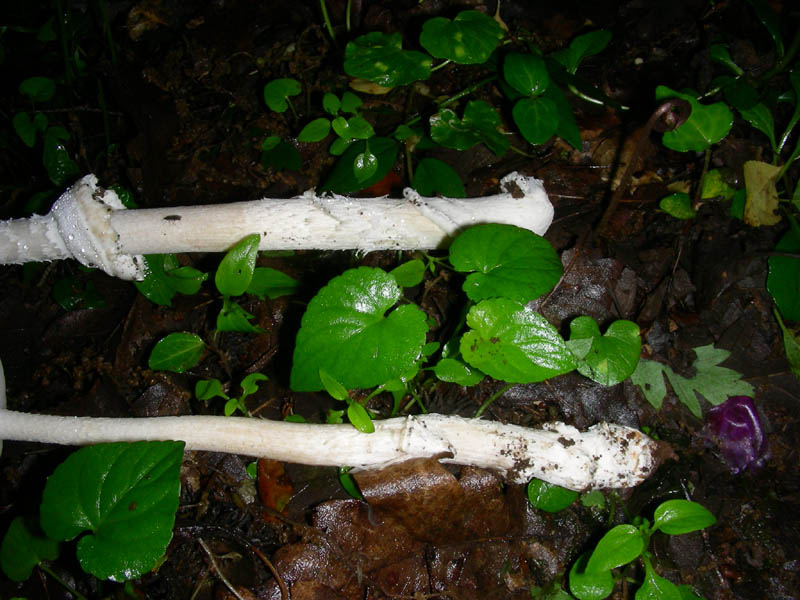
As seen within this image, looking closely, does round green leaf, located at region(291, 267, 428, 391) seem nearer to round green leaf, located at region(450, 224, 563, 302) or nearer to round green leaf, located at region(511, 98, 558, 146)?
round green leaf, located at region(450, 224, 563, 302)

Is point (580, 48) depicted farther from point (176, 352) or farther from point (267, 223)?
point (176, 352)

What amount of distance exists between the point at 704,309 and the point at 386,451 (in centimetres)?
200

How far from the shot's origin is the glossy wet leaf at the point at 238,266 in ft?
7.95

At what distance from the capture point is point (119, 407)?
295 centimetres

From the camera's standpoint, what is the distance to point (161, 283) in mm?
2967

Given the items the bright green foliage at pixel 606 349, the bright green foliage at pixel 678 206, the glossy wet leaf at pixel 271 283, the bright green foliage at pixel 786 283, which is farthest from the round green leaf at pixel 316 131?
the bright green foliage at pixel 786 283

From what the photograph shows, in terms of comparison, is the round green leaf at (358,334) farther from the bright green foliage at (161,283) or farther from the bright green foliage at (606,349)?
the bright green foliage at (161,283)

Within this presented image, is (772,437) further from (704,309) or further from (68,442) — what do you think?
(68,442)

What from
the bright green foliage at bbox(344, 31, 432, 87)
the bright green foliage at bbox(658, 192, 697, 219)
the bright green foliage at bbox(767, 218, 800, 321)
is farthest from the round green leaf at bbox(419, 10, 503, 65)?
the bright green foliage at bbox(767, 218, 800, 321)

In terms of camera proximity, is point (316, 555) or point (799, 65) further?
point (799, 65)

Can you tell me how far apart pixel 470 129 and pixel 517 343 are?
1556 mm

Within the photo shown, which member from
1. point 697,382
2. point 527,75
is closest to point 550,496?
point 697,382

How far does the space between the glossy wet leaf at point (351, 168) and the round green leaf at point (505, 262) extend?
102 cm

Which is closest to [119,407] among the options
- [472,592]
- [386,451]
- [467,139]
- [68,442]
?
[68,442]
